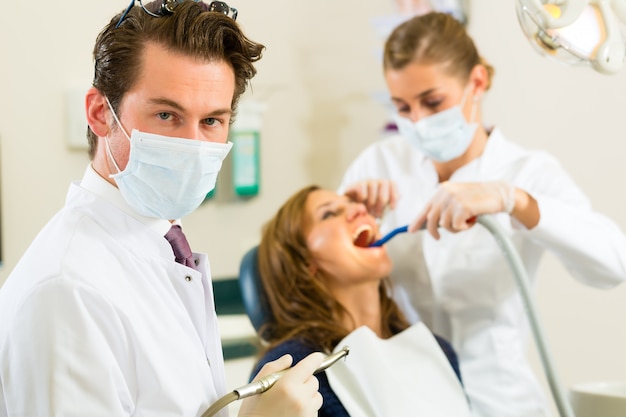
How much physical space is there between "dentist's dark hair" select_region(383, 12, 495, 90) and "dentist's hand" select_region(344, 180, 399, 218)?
303 mm

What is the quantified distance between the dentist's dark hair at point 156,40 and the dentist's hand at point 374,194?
93 centimetres

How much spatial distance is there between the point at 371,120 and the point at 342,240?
1002mm

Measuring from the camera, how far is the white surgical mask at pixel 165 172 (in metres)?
1.09

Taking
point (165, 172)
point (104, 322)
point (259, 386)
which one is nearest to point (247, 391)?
point (259, 386)

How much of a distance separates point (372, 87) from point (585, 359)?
1195 millimetres

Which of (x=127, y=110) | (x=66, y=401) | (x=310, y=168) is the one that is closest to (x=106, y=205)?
(x=127, y=110)

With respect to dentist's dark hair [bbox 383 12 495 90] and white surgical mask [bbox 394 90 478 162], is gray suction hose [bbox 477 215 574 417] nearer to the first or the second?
white surgical mask [bbox 394 90 478 162]

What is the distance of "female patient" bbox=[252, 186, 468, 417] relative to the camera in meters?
1.74

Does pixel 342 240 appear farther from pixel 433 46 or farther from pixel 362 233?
pixel 433 46

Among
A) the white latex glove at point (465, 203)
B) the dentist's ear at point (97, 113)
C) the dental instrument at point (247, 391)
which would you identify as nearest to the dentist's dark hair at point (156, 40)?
the dentist's ear at point (97, 113)

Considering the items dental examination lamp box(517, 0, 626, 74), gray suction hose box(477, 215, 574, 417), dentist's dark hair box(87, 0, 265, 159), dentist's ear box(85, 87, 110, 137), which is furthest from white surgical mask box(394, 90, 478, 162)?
dentist's ear box(85, 87, 110, 137)

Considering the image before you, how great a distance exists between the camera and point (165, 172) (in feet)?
3.61

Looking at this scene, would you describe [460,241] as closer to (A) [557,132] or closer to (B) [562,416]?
(B) [562,416]

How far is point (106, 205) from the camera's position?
112 centimetres
